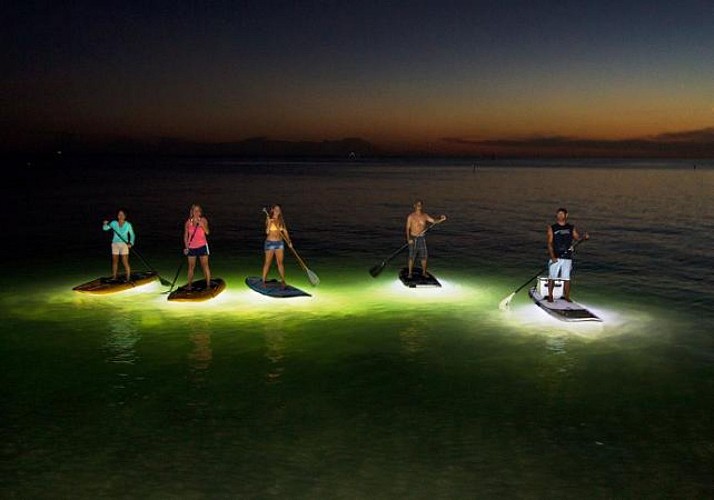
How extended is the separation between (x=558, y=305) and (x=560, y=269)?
95 centimetres

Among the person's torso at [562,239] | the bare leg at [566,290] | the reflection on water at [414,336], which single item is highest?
the person's torso at [562,239]

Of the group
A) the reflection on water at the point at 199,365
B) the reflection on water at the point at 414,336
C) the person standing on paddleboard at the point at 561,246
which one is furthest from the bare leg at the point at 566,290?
the reflection on water at the point at 199,365

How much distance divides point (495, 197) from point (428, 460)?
2505 inches

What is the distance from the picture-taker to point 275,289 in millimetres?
18875

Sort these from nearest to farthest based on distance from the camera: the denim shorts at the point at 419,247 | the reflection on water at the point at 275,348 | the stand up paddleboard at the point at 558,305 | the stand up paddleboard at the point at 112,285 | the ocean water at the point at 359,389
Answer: the ocean water at the point at 359,389 → the reflection on water at the point at 275,348 → the stand up paddleboard at the point at 558,305 → the stand up paddleboard at the point at 112,285 → the denim shorts at the point at 419,247

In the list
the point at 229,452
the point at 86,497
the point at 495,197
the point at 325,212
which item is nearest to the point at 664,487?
the point at 229,452

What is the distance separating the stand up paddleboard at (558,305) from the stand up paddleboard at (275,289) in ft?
21.7

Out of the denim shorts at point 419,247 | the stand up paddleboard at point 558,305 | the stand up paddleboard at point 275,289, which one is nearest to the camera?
the stand up paddleboard at point 558,305

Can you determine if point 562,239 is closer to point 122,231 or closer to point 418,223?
point 418,223

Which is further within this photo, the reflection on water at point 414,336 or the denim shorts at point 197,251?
the denim shorts at point 197,251

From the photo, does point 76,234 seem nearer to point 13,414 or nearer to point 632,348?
point 13,414

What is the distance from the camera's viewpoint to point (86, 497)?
7.79m

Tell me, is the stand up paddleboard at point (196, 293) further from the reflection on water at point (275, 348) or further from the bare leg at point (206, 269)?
the reflection on water at point (275, 348)

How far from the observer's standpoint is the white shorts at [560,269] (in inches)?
655
